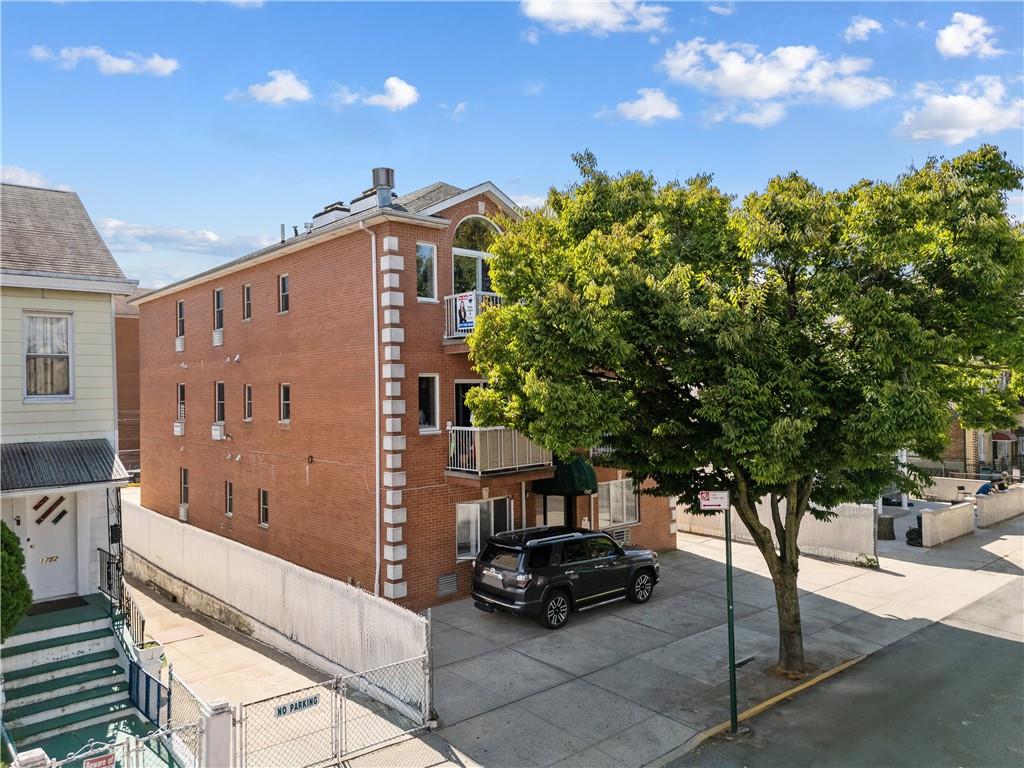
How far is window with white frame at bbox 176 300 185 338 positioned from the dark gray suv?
15.8 m

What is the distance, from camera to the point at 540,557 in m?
15.1

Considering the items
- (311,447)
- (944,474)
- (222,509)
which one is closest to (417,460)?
(311,447)

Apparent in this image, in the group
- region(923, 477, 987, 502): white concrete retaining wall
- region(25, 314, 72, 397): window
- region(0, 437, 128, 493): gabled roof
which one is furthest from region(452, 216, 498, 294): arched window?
region(923, 477, 987, 502): white concrete retaining wall

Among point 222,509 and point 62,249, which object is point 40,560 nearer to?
point 62,249

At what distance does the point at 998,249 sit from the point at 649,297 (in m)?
5.14

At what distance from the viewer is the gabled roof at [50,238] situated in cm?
1312

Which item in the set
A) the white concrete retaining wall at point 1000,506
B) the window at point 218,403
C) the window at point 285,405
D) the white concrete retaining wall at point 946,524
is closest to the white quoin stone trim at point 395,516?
the window at point 285,405

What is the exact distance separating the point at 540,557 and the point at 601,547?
1.80m

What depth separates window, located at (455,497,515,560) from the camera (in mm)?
17922

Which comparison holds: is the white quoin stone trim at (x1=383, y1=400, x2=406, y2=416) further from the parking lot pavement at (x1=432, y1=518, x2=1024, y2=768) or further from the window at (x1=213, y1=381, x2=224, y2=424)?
the window at (x1=213, y1=381, x2=224, y2=424)

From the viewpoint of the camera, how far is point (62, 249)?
Answer: 1373 cm

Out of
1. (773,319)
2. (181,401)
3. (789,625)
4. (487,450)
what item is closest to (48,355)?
(487,450)

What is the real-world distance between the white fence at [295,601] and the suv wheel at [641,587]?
6864 millimetres

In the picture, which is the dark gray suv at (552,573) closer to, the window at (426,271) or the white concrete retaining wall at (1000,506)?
the window at (426,271)
